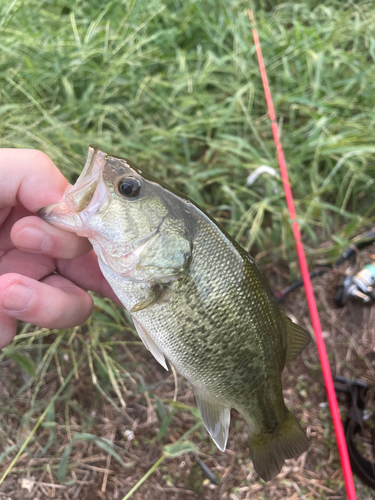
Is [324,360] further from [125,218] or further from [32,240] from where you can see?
[32,240]

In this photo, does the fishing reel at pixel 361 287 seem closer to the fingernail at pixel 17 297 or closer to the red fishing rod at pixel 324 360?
the red fishing rod at pixel 324 360

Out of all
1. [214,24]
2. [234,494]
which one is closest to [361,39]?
[214,24]

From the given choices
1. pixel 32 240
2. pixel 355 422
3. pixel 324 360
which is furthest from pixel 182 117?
pixel 355 422

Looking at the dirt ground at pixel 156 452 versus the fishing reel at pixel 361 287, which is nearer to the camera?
the dirt ground at pixel 156 452

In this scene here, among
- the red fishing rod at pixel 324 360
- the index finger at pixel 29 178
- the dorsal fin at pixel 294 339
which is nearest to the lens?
the index finger at pixel 29 178

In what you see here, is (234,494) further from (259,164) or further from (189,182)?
(259,164)

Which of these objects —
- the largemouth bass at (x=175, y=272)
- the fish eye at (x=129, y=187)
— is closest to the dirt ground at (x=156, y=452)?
the largemouth bass at (x=175, y=272)

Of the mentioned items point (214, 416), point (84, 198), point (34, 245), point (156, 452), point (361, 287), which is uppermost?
point (84, 198)
